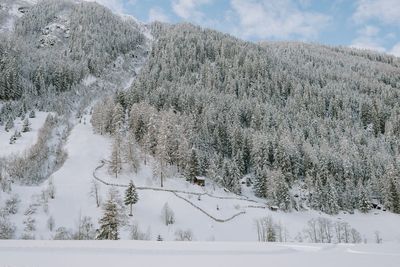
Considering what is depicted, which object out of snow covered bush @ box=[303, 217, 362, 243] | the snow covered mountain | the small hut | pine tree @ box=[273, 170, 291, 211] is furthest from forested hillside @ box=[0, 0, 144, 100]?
snow covered bush @ box=[303, 217, 362, 243]

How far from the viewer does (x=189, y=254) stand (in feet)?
39.5

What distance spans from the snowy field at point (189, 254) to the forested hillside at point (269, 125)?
5780cm

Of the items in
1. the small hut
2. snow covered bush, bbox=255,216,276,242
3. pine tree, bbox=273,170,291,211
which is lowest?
snow covered bush, bbox=255,216,276,242

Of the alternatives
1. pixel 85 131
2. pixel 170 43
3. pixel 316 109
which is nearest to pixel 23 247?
pixel 85 131

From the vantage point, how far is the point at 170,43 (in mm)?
191625

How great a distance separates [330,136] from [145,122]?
65.1 metres

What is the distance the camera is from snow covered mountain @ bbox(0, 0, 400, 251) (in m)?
56.0

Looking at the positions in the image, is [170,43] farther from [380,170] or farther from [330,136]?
[380,170]

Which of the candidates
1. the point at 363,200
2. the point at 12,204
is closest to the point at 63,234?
the point at 12,204

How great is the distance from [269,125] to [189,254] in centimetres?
10798

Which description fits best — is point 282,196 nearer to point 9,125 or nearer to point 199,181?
point 199,181

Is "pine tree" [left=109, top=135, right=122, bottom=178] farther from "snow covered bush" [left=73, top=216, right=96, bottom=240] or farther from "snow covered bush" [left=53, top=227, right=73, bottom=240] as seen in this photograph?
"snow covered bush" [left=53, top=227, right=73, bottom=240]

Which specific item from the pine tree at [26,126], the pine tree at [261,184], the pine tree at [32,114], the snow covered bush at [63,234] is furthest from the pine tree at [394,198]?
the pine tree at [32,114]

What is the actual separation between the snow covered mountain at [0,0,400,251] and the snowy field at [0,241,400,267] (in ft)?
95.6
